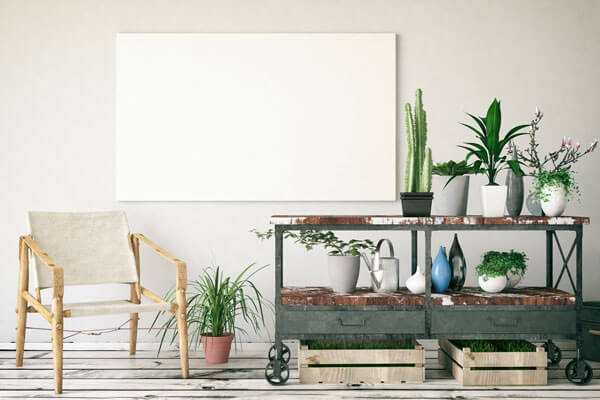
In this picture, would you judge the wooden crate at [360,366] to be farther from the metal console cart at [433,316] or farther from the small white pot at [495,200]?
the small white pot at [495,200]

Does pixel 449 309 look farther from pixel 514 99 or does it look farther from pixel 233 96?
pixel 233 96

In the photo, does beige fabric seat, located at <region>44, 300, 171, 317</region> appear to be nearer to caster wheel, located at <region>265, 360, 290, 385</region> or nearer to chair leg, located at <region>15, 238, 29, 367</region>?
chair leg, located at <region>15, 238, 29, 367</region>

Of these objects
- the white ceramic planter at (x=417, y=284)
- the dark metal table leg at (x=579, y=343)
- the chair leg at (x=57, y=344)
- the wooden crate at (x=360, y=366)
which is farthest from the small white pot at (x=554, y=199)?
the chair leg at (x=57, y=344)

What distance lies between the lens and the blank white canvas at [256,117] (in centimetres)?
330

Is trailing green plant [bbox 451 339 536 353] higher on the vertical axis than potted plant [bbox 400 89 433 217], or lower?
lower

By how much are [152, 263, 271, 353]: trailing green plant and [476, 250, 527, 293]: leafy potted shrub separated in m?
1.22

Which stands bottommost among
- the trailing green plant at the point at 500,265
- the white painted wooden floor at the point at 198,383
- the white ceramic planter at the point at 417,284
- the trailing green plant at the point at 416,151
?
the white painted wooden floor at the point at 198,383

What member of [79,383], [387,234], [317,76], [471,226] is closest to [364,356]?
[471,226]

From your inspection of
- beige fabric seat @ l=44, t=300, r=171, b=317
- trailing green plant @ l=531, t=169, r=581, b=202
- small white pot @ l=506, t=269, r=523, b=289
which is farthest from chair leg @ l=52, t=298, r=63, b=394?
trailing green plant @ l=531, t=169, r=581, b=202

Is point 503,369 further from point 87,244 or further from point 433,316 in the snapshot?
point 87,244

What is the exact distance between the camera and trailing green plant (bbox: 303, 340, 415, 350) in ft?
8.57

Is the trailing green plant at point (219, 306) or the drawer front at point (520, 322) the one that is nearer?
the drawer front at point (520, 322)

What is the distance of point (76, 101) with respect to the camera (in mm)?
3342

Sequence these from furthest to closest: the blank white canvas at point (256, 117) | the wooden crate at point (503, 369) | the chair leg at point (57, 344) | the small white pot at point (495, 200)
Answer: the blank white canvas at point (256, 117) → the small white pot at point (495, 200) → the wooden crate at point (503, 369) → the chair leg at point (57, 344)
